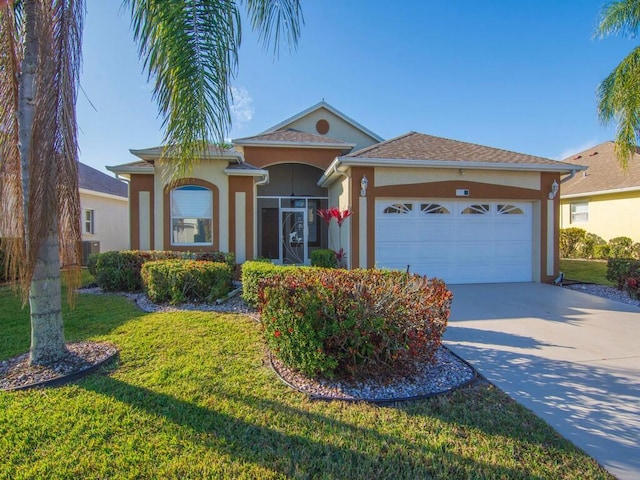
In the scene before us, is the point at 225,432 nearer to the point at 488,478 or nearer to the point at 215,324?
the point at 488,478

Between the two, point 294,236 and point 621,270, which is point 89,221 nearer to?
point 294,236

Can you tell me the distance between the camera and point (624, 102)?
10758 mm

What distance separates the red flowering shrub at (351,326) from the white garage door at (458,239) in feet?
21.3

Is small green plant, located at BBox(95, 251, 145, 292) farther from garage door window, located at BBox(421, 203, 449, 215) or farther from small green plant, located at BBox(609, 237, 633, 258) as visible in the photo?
small green plant, located at BBox(609, 237, 633, 258)

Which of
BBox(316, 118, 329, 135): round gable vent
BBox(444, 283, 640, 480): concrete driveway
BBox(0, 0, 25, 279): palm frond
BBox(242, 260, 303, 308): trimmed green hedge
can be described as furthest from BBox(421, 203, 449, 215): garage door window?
BBox(0, 0, 25, 279): palm frond

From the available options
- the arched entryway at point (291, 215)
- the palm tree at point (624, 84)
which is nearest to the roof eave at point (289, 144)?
the arched entryway at point (291, 215)

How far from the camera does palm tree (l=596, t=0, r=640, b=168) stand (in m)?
10.6

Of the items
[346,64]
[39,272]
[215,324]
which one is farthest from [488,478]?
[346,64]

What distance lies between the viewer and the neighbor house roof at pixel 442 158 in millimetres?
10219

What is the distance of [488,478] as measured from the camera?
2430mm

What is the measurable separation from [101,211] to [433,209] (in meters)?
18.6

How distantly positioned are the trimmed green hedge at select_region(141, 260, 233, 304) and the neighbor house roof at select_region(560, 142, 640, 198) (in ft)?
59.9

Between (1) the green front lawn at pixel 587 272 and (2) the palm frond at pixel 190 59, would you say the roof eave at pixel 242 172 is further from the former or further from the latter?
(1) the green front lawn at pixel 587 272

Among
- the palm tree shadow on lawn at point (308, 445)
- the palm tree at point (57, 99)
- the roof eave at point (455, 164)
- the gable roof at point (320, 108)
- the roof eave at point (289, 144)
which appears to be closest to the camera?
the palm tree shadow on lawn at point (308, 445)
